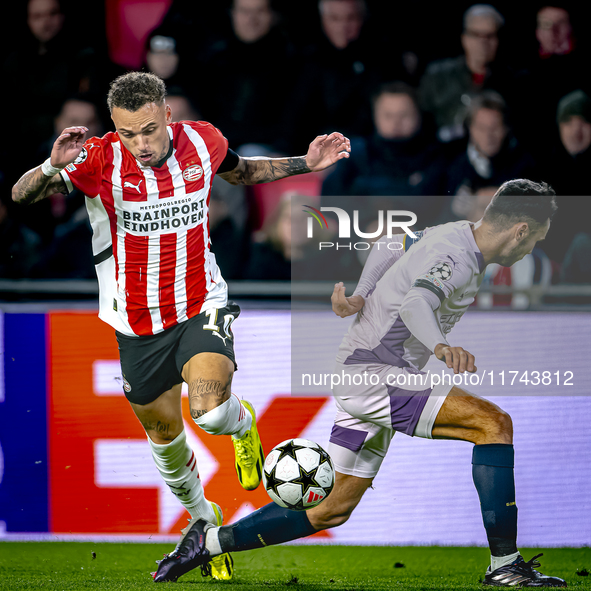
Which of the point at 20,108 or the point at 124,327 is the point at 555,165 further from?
the point at 20,108

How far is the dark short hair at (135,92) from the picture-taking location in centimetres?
319

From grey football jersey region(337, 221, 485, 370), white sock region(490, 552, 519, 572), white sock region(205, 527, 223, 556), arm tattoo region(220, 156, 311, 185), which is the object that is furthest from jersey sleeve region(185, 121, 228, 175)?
white sock region(490, 552, 519, 572)

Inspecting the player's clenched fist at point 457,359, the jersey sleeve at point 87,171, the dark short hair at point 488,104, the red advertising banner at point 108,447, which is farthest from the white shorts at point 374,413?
the dark short hair at point 488,104

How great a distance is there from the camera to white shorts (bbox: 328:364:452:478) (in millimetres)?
3383

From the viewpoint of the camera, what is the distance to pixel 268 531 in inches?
140

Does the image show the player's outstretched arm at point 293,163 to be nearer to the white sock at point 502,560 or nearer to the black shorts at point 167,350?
the black shorts at point 167,350

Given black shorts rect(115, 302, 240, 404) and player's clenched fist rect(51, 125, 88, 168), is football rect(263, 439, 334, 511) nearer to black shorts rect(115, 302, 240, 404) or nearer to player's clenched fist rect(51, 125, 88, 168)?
black shorts rect(115, 302, 240, 404)

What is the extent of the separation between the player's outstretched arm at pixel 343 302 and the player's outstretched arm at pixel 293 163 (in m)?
0.61

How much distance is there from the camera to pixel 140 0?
5.10 meters

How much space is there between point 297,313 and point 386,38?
6.95ft

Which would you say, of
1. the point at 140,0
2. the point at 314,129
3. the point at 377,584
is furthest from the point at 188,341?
the point at 140,0

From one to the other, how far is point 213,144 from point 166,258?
57 cm

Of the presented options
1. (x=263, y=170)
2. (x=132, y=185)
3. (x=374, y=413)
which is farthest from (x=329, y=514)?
(x=132, y=185)

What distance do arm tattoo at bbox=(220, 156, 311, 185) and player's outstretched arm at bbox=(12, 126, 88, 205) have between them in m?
0.76
